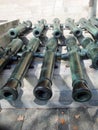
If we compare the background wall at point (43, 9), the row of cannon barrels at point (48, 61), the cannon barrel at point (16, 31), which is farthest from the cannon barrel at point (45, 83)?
the background wall at point (43, 9)

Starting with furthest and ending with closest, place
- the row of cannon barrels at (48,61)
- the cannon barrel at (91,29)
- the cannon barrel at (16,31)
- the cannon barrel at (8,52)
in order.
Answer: the cannon barrel at (16,31) → the cannon barrel at (91,29) → the cannon barrel at (8,52) → the row of cannon barrels at (48,61)

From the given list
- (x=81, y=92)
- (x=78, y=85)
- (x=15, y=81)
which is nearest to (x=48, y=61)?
(x=15, y=81)

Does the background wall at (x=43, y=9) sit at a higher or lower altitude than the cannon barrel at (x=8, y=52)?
lower

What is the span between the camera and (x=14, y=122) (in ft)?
10.6

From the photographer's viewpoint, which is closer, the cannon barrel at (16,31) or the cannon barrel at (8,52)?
the cannon barrel at (8,52)

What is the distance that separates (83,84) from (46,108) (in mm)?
1300

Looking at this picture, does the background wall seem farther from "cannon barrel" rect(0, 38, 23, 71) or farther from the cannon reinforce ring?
the cannon reinforce ring

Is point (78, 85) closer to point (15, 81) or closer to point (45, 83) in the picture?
point (45, 83)

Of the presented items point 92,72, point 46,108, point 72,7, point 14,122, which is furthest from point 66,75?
point 72,7

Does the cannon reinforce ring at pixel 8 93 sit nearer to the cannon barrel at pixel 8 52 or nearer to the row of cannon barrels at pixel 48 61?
the row of cannon barrels at pixel 48 61

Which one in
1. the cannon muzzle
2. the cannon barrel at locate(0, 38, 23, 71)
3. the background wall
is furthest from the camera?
the background wall

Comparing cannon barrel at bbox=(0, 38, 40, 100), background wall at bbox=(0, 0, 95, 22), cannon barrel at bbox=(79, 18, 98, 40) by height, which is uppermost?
cannon barrel at bbox=(0, 38, 40, 100)

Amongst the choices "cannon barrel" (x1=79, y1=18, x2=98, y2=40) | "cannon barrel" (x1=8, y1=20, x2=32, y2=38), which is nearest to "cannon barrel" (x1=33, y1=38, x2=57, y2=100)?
"cannon barrel" (x1=79, y1=18, x2=98, y2=40)

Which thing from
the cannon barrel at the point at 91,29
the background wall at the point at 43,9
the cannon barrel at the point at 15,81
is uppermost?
the cannon barrel at the point at 15,81
